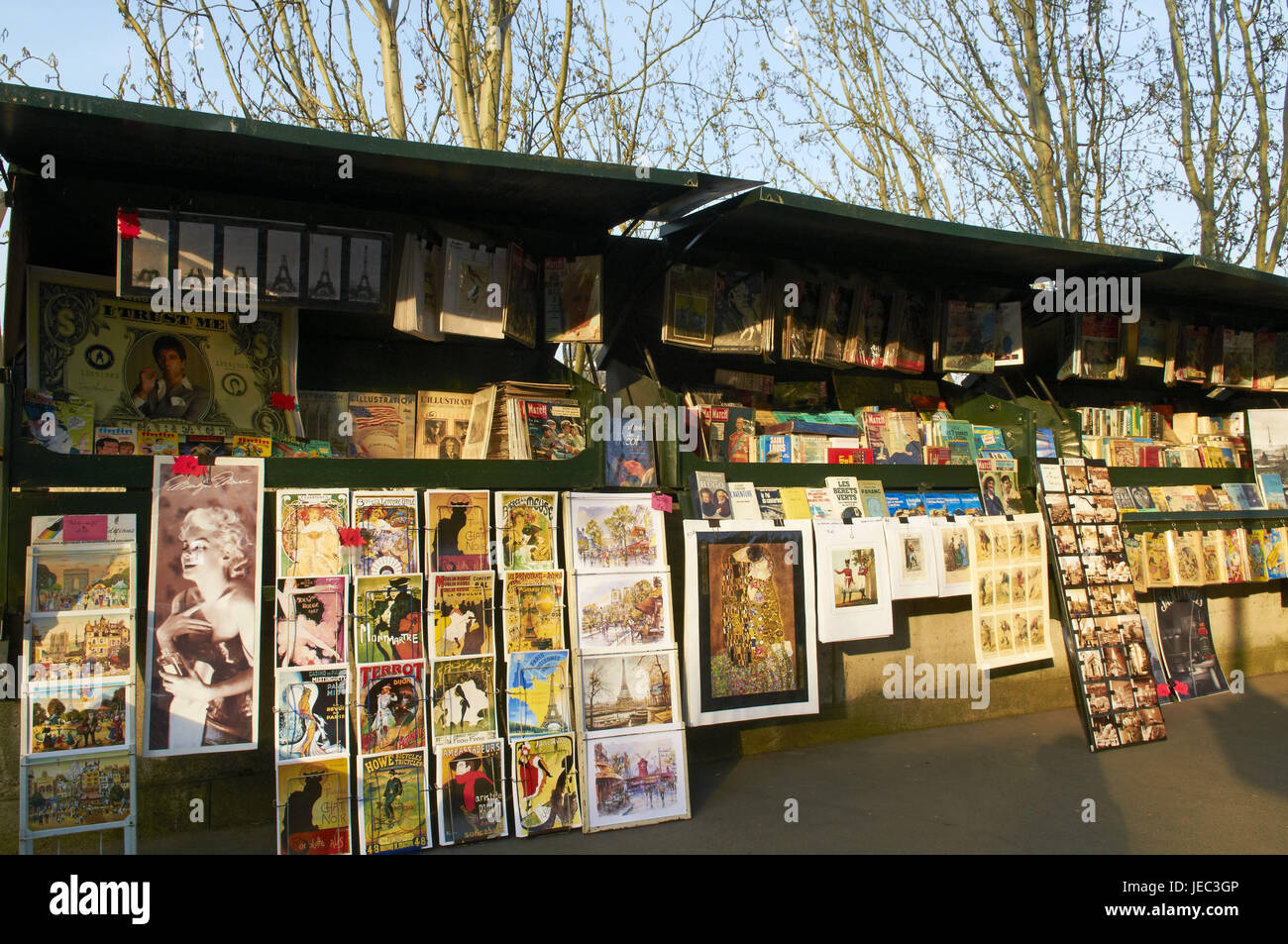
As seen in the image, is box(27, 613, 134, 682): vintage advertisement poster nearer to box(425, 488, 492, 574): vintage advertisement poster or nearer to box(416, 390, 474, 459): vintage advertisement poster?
box(425, 488, 492, 574): vintage advertisement poster

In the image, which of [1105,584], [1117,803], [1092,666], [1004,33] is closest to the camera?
Answer: [1117,803]

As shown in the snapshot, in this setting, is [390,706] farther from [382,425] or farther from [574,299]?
[574,299]

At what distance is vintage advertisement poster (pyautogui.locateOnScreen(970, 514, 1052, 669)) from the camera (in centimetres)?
683

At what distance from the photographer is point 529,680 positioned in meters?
4.89

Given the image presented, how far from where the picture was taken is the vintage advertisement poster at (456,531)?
488 centimetres

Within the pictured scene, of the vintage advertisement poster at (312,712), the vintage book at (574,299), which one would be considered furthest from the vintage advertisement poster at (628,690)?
the vintage book at (574,299)

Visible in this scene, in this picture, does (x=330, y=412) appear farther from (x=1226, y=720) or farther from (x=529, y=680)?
(x=1226, y=720)

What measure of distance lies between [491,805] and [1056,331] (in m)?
6.01

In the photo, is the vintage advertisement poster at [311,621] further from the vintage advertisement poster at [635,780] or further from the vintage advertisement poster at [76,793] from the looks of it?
the vintage advertisement poster at [635,780]

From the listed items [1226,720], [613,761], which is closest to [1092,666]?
[1226,720]

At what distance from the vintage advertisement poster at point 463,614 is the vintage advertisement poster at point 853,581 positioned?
220cm

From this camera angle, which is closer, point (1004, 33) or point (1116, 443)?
point (1116, 443)

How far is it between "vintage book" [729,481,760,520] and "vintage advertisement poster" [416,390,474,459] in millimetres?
1625

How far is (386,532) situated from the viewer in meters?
4.78
